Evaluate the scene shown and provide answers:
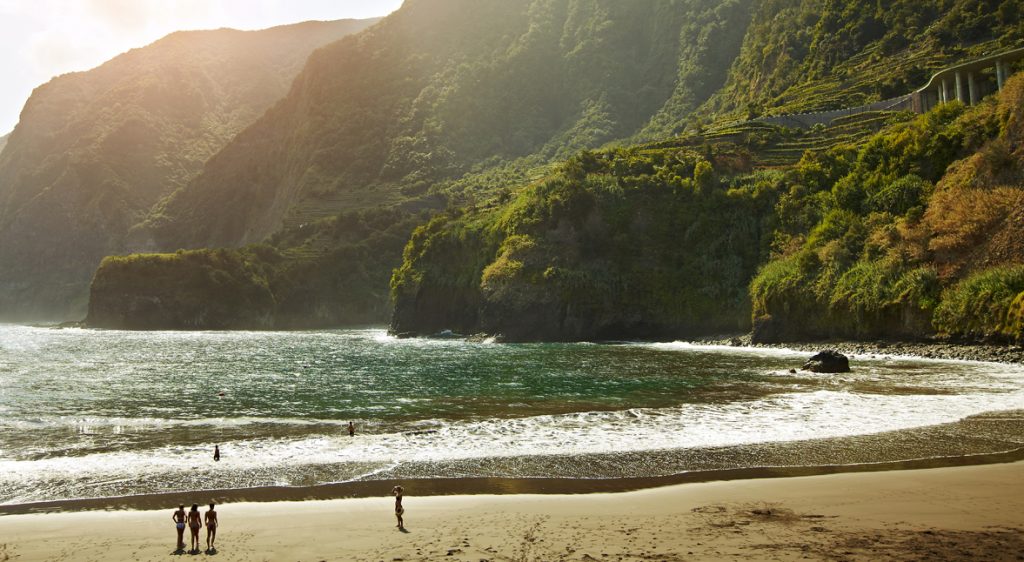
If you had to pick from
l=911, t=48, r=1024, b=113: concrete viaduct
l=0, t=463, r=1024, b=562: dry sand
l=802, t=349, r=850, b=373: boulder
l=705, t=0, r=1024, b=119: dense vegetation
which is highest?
l=705, t=0, r=1024, b=119: dense vegetation

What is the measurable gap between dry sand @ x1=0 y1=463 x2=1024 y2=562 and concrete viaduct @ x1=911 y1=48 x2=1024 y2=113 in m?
70.8

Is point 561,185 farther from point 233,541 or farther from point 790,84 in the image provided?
point 233,541

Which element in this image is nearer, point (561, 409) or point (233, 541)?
point (233, 541)

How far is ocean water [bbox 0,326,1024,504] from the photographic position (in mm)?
Answer: 24234

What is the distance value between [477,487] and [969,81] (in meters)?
80.9

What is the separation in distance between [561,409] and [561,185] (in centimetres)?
6226

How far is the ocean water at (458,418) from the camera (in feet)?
79.5

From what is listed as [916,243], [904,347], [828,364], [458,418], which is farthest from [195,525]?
[916,243]

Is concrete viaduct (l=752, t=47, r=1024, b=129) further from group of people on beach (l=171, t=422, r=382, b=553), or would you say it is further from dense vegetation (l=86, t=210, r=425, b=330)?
dense vegetation (l=86, t=210, r=425, b=330)

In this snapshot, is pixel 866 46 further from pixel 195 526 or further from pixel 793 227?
pixel 195 526

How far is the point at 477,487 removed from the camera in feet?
72.0

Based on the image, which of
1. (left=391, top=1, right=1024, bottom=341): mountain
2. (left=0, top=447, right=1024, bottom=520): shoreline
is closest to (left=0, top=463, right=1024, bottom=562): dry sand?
(left=0, top=447, right=1024, bottom=520): shoreline

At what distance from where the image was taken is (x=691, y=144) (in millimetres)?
103500

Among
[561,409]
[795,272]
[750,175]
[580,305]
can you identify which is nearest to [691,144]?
[750,175]
